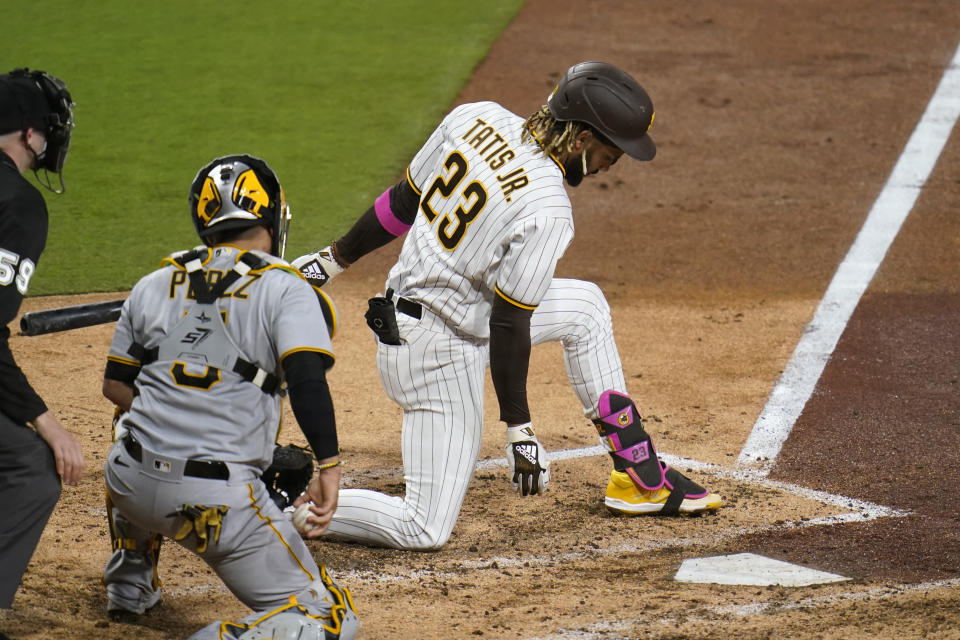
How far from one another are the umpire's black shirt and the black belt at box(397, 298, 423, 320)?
140 cm

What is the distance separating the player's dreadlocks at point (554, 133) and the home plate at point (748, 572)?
149 cm

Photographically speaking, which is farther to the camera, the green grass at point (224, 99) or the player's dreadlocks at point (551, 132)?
the green grass at point (224, 99)

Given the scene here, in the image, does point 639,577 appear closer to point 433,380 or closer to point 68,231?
point 433,380

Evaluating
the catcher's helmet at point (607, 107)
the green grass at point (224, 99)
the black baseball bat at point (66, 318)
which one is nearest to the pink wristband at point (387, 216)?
the catcher's helmet at point (607, 107)

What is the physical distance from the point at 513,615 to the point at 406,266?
1309 mm

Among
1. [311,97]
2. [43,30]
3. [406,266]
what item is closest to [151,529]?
[406,266]

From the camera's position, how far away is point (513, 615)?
370 centimetres

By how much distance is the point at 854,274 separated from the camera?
23.0ft

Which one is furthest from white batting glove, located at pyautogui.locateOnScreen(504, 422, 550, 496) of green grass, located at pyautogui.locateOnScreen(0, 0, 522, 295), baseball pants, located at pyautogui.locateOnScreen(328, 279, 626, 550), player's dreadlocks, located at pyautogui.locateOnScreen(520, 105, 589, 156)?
green grass, located at pyautogui.locateOnScreen(0, 0, 522, 295)

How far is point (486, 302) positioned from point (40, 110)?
64.2 inches

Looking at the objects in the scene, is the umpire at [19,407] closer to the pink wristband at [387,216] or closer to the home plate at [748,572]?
the pink wristband at [387,216]

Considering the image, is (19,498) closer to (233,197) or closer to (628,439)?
(233,197)

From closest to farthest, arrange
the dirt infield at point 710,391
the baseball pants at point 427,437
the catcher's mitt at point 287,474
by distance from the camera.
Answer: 1. the catcher's mitt at point 287,474
2. the dirt infield at point 710,391
3. the baseball pants at point 427,437

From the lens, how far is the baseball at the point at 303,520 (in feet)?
10.3
